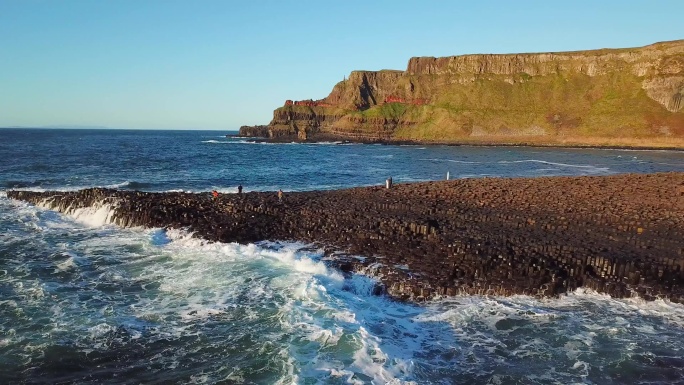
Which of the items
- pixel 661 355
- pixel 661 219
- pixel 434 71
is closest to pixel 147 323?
pixel 661 355

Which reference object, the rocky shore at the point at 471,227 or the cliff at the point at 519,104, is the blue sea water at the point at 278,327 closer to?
the rocky shore at the point at 471,227

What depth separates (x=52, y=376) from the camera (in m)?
10.4

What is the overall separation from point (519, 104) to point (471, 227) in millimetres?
133789

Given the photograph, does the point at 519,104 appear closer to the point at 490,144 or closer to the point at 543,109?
the point at 543,109

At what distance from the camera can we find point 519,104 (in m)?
143

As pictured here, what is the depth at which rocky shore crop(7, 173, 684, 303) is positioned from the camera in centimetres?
1565

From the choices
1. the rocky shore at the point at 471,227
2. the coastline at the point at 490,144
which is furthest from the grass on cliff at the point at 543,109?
the rocky shore at the point at 471,227

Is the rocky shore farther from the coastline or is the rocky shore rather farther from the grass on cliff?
the grass on cliff

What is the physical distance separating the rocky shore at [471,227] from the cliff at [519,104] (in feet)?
332

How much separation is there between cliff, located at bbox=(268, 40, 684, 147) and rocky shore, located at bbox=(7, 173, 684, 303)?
101 metres

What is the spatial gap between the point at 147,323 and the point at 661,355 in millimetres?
13288

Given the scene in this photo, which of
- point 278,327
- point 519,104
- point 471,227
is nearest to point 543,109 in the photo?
point 519,104

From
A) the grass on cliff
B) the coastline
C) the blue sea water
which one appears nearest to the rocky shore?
the blue sea water

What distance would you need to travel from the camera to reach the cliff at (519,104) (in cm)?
12062
